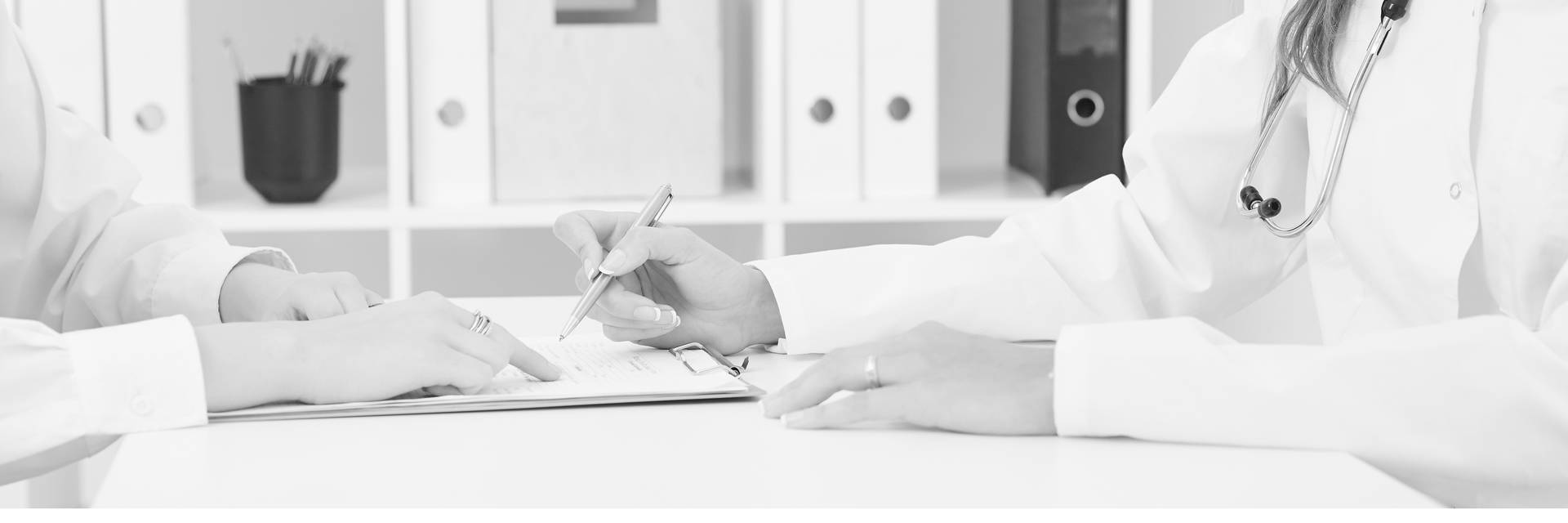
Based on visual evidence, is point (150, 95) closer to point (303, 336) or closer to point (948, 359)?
point (303, 336)

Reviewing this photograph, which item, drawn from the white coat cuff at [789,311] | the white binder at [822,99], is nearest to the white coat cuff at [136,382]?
the white coat cuff at [789,311]

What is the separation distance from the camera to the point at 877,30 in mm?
1752

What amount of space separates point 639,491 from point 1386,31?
0.67 metres

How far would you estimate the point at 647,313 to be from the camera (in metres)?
0.91

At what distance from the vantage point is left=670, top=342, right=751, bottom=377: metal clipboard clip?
88 cm

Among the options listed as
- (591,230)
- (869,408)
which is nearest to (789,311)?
(591,230)

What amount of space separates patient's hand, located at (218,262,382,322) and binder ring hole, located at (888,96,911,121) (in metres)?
0.91

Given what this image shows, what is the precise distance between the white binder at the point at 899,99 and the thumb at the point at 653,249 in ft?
2.72

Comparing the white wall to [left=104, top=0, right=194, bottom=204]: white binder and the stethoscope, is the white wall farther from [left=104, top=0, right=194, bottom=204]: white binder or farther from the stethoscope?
the stethoscope

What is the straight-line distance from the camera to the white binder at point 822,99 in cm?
175

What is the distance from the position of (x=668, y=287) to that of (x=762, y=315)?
0.24 ft

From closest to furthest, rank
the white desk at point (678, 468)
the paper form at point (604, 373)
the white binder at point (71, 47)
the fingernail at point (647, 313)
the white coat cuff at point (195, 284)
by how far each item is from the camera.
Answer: the white desk at point (678, 468), the paper form at point (604, 373), the fingernail at point (647, 313), the white coat cuff at point (195, 284), the white binder at point (71, 47)

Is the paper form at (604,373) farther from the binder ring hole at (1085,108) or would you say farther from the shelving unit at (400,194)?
the binder ring hole at (1085,108)

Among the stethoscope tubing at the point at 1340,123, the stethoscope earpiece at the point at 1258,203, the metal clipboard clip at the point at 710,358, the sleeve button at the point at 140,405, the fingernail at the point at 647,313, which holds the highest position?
the stethoscope tubing at the point at 1340,123
